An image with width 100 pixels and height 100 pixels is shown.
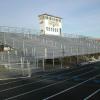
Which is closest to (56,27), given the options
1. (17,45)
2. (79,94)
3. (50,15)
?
(50,15)

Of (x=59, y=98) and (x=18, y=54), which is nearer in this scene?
(x=59, y=98)

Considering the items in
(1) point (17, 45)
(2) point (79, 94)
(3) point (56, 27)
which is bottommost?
(2) point (79, 94)

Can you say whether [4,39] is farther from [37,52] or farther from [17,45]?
[37,52]

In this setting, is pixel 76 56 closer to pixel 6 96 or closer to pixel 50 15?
pixel 6 96

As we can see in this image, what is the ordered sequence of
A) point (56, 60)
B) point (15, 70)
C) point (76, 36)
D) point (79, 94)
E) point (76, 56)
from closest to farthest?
point (79, 94), point (15, 70), point (56, 60), point (76, 56), point (76, 36)

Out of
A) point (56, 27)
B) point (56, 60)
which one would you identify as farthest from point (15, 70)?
point (56, 27)

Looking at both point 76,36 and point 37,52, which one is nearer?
point 37,52

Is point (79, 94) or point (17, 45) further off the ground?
point (17, 45)

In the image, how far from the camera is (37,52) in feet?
124

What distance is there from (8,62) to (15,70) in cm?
204

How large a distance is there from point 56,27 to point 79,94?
82.5 m

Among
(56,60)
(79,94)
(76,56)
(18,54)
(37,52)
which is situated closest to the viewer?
(79,94)

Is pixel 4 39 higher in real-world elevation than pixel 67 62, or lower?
higher

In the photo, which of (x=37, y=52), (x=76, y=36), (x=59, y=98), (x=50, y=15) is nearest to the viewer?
(x=59, y=98)
